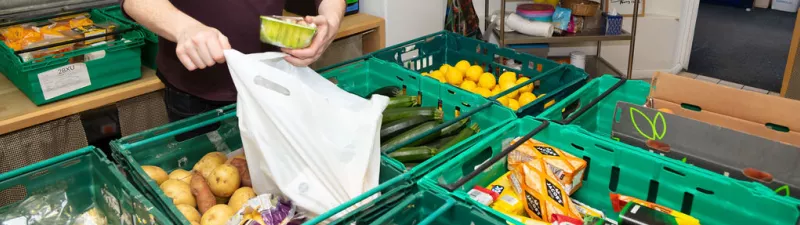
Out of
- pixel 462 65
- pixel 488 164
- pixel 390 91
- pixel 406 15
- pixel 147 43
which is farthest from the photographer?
pixel 406 15

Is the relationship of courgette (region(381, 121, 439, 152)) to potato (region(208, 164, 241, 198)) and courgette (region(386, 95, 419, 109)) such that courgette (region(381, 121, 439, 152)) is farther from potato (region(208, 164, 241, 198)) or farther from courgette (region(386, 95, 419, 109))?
potato (region(208, 164, 241, 198))

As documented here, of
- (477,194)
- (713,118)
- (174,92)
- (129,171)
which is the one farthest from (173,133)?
(713,118)

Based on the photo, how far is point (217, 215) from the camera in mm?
1073

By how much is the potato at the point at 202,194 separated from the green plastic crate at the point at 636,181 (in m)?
0.42

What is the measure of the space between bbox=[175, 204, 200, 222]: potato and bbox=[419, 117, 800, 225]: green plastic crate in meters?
0.43

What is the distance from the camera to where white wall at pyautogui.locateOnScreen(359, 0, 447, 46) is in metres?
2.59

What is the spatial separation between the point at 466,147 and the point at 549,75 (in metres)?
0.57

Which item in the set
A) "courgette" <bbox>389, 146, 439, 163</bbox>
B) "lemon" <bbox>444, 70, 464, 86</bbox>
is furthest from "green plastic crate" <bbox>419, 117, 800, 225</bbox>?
"lemon" <bbox>444, 70, 464, 86</bbox>

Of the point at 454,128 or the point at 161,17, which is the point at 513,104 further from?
the point at 161,17

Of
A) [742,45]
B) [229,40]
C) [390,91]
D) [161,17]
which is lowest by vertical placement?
[742,45]

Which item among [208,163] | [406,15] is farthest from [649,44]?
[208,163]

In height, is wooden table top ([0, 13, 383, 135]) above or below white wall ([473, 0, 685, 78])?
above

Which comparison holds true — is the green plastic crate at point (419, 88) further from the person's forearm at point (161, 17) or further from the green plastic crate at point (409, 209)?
the person's forearm at point (161, 17)

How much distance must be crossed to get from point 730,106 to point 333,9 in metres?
0.90
